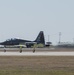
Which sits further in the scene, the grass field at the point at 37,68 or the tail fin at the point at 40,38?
the tail fin at the point at 40,38

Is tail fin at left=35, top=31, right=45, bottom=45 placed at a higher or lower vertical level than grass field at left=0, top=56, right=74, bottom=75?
higher

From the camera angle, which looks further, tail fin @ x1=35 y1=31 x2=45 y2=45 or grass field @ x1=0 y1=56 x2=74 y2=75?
tail fin @ x1=35 y1=31 x2=45 y2=45

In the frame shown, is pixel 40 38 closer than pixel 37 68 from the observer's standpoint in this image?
No

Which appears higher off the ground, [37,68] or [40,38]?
[40,38]

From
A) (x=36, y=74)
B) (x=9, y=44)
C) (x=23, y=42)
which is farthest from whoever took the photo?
(x=23, y=42)

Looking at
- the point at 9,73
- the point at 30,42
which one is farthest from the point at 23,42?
the point at 9,73

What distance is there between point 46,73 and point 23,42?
5001 inches

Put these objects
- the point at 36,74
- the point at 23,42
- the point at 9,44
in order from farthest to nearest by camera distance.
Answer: the point at 23,42 → the point at 9,44 → the point at 36,74

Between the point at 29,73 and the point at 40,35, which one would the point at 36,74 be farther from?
the point at 40,35

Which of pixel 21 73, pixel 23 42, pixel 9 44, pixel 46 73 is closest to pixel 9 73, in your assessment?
pixel 21 73

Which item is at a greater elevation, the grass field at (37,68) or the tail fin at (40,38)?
the tail fin at (40,38)

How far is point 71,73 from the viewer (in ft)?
69.5

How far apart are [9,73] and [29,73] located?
121 centimetres

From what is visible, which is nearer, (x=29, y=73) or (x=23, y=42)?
(x=29, y=73)
